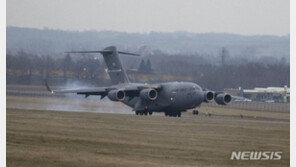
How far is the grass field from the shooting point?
27062mm

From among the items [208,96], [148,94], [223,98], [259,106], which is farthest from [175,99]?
[259,106]

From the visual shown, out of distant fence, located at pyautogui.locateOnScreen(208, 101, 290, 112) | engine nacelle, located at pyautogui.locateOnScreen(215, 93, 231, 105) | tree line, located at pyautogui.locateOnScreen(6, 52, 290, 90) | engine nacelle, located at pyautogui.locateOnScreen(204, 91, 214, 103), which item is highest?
tree line, located at pyautogui.locateOnScreen(6, 52, 290, 90)

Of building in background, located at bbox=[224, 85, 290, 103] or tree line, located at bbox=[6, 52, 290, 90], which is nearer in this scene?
tree line, located at bbox=[6, 52, 290, 90]

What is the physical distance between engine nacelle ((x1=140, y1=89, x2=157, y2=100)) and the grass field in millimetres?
12277

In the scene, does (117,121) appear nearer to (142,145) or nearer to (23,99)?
(142,145)

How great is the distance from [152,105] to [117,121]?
46.0 feet

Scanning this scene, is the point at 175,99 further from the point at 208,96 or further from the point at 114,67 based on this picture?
the point at 114,67

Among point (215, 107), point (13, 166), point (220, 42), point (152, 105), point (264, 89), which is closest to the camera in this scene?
point (13, 166)

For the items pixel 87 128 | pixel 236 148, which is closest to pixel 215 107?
pixel 87 128

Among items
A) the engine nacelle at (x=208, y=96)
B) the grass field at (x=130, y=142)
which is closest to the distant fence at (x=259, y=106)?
the engine nacelle at (x=208, y=96)

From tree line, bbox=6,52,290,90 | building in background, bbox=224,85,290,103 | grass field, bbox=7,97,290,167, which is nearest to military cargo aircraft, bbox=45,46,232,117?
grass field, bbox=7,97,290,167

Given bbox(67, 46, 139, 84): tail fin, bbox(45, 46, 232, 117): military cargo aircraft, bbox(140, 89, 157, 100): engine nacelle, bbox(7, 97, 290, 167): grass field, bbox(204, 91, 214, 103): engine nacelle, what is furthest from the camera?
bbox(67, 46, 139, 84): tail fin

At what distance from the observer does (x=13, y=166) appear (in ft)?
81.8

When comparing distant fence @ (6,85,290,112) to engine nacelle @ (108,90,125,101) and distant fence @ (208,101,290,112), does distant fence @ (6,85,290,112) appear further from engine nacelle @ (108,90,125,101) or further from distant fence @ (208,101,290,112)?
engine nacelle @ (108,90,125,101)
